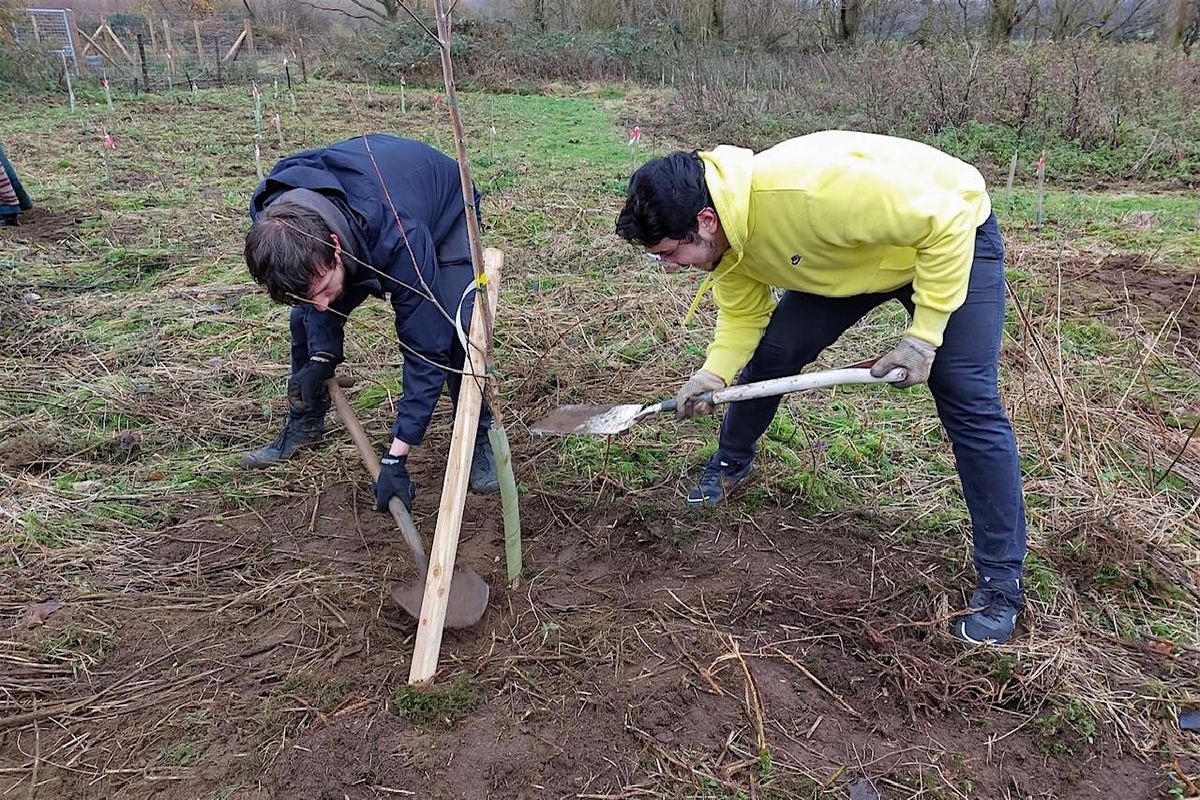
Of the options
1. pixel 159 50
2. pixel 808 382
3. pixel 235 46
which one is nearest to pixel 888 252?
pixel 808 382

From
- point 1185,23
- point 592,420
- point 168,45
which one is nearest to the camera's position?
point 592,420

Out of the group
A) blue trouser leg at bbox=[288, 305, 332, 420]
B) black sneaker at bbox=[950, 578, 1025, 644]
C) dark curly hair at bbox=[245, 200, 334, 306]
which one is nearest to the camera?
dark curly hair at bbox=[245, 200, 334, 306]

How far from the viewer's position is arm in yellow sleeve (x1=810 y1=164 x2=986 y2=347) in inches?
75.3

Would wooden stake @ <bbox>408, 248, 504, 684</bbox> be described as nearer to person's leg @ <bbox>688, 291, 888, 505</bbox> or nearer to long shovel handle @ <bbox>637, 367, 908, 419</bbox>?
long shovel handle @ <bbox>637, 367, 908, 419</bbox>

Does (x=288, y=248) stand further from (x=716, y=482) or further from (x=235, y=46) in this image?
(x=235, y=46)

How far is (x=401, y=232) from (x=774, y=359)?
4.09 ft

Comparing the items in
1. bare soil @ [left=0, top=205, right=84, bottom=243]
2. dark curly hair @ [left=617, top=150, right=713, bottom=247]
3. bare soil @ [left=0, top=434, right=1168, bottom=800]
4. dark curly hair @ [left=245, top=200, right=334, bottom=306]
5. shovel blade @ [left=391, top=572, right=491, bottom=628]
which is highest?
dark curly hair @ [left=617, top=150, right=713, bottom=247]

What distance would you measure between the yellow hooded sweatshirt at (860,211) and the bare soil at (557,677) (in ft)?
3.17

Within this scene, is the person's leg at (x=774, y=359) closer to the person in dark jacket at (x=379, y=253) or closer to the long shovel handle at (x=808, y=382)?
the long shovel handle at (x=808, y=382)

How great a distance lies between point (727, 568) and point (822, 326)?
2.85 feet

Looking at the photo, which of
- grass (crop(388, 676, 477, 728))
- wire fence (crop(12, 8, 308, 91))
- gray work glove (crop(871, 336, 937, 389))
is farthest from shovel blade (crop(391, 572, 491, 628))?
wire fence (crop(12, 8, 308, 91))

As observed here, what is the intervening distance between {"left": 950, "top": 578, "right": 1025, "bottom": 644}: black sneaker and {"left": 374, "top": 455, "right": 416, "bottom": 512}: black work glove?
5.68 ft

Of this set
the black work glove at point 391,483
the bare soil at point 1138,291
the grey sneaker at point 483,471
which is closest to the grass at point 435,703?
the black work glove at point 391,483

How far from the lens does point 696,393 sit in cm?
244
